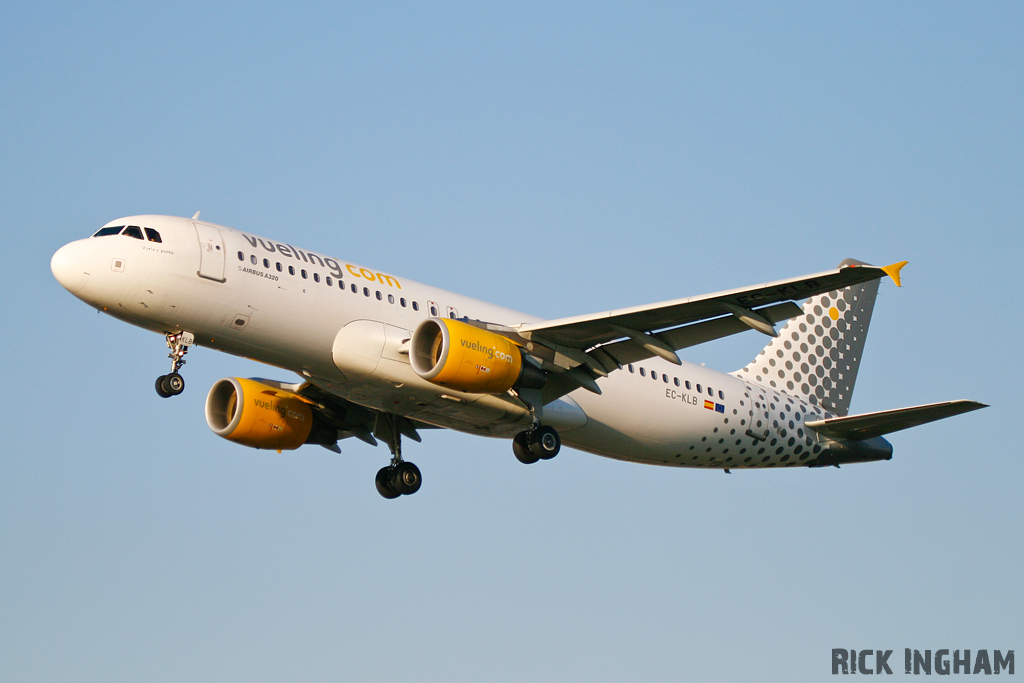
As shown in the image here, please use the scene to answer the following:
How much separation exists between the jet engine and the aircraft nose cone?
21.0ft

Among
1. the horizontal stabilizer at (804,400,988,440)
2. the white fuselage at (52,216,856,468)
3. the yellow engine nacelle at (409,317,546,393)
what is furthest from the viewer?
the horizontal stabilizer at (804,400,988,440)

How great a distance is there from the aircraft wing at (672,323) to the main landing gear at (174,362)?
7.31 m

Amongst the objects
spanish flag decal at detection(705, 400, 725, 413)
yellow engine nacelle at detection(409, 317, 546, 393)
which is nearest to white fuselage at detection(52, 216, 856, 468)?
yellow engine nacelle at detection(409, 317, 546, 393)

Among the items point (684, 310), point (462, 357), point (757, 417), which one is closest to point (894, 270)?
point (684, 310)

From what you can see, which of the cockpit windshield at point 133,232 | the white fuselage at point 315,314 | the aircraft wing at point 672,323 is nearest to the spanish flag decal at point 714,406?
the white fuselage at point 315,314

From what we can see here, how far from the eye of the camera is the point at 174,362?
25047 millimetres

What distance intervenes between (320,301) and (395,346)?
6.13 ft

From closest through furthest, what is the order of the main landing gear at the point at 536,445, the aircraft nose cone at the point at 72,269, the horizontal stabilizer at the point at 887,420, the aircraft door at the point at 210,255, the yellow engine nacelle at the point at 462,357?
the aircraft nose cone at the point at 72,269
the aircraft door at the point at 210,255
the yellow engine nacelle at the point at 462,357
the horizontal stabilizer at the point at 887,420
the main landing gear at the point at 536,445

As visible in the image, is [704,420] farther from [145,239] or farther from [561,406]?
[145,239]

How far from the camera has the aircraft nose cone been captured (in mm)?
24031

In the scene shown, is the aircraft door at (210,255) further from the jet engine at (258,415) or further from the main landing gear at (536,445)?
the main landing gear at (536,445)

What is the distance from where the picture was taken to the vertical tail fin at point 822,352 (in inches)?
1361

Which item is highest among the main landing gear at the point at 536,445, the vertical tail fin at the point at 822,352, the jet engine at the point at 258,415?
the vertical tail fin at the point at 822,352

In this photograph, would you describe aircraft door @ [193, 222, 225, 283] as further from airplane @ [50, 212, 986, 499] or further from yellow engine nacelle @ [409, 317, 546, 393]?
yellow engine nacelle @ [409, 317, 546, 393]
